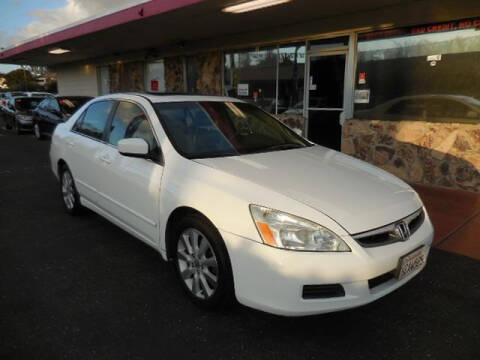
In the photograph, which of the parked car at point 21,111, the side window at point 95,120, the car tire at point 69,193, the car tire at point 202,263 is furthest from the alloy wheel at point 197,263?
the parked car at point 21,111

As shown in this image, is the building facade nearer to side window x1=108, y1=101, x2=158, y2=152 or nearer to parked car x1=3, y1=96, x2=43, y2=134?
side window x1=108, y1=101, x2=158, y2=152

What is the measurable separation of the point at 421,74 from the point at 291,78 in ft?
10.3

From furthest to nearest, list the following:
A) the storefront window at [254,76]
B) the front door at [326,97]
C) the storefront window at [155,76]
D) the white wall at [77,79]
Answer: the white wall at [77,79]
the storefront window at [155,76]
the storefront window at [254,76]
the front door at [326,97]

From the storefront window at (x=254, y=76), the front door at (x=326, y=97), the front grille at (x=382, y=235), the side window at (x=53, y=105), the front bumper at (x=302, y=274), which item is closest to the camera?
the front bumper at (x=302, y=274)

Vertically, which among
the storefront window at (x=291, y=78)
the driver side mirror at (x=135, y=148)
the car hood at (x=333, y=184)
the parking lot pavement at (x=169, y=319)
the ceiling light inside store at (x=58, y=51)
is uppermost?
the ceiling light inside store at (x=58, y=51)

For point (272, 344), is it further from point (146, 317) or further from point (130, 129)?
point (130, 129)

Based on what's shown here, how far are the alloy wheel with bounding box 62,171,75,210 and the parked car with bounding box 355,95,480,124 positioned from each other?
5675mm

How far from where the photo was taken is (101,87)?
672 inches

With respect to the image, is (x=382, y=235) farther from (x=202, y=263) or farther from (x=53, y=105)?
(x=53, y=105)

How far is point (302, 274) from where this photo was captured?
7.34 ft

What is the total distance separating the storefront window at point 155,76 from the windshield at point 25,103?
463cm

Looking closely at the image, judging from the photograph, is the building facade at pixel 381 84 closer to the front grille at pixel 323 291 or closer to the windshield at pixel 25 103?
the front grille at pixel 323 291

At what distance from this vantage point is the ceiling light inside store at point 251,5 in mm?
6734

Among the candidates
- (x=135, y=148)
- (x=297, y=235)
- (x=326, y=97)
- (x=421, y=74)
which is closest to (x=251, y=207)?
(x=297, y=235)
